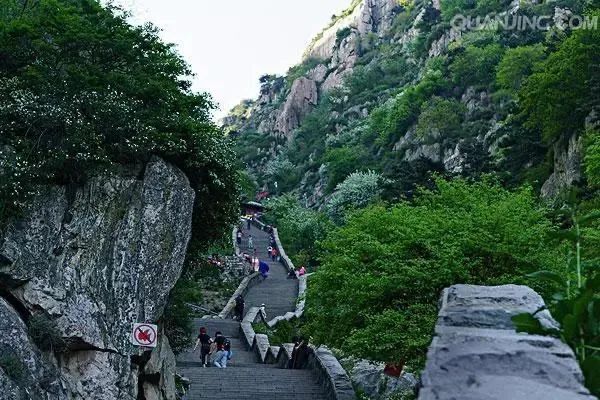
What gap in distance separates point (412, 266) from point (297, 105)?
8580cm

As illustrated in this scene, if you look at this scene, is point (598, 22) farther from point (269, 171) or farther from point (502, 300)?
point (269, 171)

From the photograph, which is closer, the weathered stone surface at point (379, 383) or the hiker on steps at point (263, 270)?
the weathered stone surface at point (379, 383)

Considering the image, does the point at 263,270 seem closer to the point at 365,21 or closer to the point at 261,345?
the point at 261,345

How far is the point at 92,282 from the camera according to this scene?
1128 centimetres

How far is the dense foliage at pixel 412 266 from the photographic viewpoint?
33.1 ft

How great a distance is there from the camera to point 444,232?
11172 mm

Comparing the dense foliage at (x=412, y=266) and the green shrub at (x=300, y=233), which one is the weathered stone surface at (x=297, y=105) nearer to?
the green shrub at (x=300, y=233)

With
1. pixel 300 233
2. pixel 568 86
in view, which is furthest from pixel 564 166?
pixel 300 233

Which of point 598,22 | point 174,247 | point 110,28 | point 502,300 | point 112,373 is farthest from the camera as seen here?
point 598,22

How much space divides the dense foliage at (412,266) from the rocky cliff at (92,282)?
3309 millimetres

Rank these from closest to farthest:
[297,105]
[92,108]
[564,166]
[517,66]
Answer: [92,108] < [564,166] < [517,66] < [297,105]

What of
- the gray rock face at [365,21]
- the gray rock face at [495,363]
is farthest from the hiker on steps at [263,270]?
the gray rock face at [365,21]

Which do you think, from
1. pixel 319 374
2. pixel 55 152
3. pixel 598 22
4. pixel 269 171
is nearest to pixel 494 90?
pixel 598 22

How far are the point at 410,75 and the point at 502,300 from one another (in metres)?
78.2
